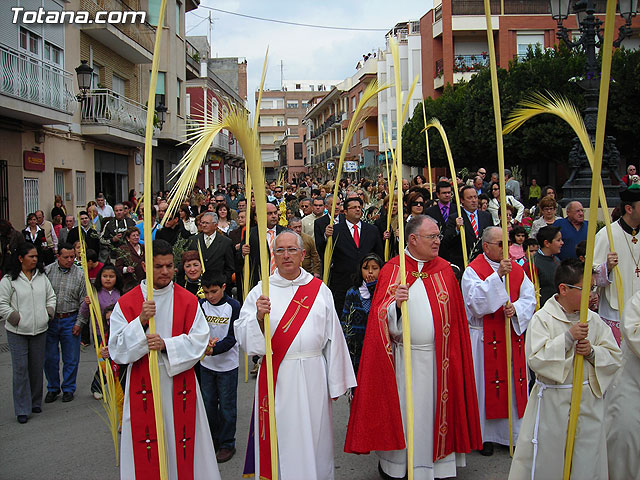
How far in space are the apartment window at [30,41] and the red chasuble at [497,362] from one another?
1346cm

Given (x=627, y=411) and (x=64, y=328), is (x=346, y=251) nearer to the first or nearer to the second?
(x=64, y=328)

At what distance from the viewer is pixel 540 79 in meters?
22.8

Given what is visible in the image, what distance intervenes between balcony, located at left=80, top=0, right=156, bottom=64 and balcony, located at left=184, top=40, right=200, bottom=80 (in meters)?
5.64

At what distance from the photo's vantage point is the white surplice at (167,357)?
3.97m

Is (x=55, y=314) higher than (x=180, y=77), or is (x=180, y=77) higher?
(x=180, y=77)

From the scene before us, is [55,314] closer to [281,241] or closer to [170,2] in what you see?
[281,241]

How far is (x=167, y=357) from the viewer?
4.10 meters

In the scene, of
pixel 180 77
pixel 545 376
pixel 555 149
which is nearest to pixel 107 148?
pixel 180 77

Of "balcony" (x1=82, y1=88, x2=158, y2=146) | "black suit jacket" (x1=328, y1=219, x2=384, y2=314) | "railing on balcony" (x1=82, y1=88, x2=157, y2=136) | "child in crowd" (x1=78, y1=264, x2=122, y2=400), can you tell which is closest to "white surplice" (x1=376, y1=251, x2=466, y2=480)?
"black suit jacket" (x1=328, y1=219, x2=384, y2=314)

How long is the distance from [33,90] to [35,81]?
0.27 metres

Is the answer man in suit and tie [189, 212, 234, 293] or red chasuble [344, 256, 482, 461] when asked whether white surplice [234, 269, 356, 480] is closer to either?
red chasuble [344, 256, 482, 461]

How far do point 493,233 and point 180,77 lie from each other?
913 inches

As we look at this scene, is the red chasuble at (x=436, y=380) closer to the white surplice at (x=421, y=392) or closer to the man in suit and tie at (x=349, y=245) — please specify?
the white surplice at (x=421, y=392)

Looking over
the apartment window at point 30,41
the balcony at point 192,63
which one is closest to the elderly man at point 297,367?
the apartment window at point 30,41
